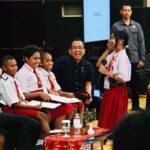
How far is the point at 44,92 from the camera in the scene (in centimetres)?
590

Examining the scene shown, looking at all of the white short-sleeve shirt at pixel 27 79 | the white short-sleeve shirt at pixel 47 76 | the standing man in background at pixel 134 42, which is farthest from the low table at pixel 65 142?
the standing man in background at pixel 134 42

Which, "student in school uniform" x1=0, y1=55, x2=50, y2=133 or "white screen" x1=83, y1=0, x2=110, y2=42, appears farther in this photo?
"white screen" x1=83, y1=0, x2=110, y2=42

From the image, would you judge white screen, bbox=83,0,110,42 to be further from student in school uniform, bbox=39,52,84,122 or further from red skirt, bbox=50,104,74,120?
red skirt, bbox=50,104,74,120

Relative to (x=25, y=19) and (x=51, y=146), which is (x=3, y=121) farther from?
(x=25, y=19)

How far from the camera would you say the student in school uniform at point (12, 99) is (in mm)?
5469

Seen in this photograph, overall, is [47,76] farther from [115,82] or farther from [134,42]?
[134,42]

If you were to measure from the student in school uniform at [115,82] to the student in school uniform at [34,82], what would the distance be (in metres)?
0.56

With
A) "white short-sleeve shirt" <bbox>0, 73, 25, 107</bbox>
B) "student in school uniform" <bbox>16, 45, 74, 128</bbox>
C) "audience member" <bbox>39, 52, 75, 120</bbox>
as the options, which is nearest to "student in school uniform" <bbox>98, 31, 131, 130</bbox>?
"audience member" <bbox>39, 52, 75, 120</bbox>

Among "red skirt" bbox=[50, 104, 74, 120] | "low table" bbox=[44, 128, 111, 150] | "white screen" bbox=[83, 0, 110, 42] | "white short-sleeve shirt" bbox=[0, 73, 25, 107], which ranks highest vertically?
"white screen" bbox=[83, 0, 110, 42]

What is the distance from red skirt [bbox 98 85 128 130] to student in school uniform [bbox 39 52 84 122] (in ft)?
1.00

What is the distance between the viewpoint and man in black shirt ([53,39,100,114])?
6473 millimetres

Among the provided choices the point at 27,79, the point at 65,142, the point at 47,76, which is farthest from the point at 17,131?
the point at 47,76

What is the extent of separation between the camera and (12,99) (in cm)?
548

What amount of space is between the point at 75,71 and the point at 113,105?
638 mm
